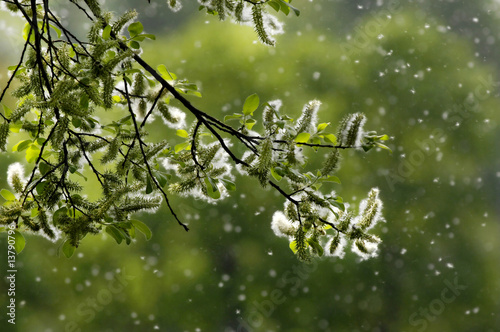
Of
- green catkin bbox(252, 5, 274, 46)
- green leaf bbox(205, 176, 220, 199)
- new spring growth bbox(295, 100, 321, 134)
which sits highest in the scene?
green catkin bbox(252, 5, 274, 46)

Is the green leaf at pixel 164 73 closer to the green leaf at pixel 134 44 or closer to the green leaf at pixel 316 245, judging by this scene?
the green leaf at pixel 134 44

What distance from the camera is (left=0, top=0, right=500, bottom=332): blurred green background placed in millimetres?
6113

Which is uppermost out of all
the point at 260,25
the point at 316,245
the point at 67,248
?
the point at 260,25

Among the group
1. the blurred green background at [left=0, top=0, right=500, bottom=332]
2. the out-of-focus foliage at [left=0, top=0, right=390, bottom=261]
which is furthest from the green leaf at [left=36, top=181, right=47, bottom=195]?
the blurred green background at [left=0, top=0, right=500, bottom=332]

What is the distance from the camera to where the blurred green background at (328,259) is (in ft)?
20.1

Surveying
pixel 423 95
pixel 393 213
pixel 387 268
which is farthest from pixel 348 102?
pixel 387 268

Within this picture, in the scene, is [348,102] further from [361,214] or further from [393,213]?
[361,214]

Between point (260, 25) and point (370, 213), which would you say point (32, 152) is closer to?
point (260, 25)

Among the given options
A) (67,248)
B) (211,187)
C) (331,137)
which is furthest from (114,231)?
(331,137)

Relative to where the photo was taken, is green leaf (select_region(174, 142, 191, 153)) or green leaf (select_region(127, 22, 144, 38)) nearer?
green leaf (select_region(127, 22, 144, 38))

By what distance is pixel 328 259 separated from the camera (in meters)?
6.01

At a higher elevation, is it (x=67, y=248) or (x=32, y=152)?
(x=32, y=152)

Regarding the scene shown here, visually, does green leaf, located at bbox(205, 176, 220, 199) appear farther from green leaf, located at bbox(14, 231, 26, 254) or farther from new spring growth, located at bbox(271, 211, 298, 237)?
green leaf, located at bbox(14, 231, 26, 254)

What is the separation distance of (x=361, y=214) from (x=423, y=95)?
5.88 metres
